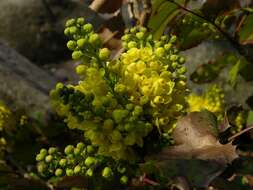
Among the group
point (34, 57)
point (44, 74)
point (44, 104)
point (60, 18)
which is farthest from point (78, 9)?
point (44, 104)

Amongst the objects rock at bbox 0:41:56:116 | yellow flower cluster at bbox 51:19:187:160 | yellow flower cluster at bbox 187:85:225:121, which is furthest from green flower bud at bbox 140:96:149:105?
rock at bbox 0:41:56:116

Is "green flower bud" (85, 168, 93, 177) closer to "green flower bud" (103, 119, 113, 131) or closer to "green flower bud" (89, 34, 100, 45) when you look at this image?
"green flower bud" (103, 119, 113, 131)

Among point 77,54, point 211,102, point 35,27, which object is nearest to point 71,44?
point 77,54

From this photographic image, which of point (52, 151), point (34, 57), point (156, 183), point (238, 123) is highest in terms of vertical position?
point (52, 151)

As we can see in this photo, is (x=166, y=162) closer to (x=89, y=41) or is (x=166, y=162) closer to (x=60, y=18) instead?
(x=89, y=41)

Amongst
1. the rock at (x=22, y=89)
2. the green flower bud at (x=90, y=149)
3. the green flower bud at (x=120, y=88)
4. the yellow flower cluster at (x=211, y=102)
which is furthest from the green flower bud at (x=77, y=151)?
the rock at (x=22, y=89)

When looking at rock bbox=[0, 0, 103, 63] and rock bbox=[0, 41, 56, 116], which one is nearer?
rock bbox=[0, 41, 56, 116]
